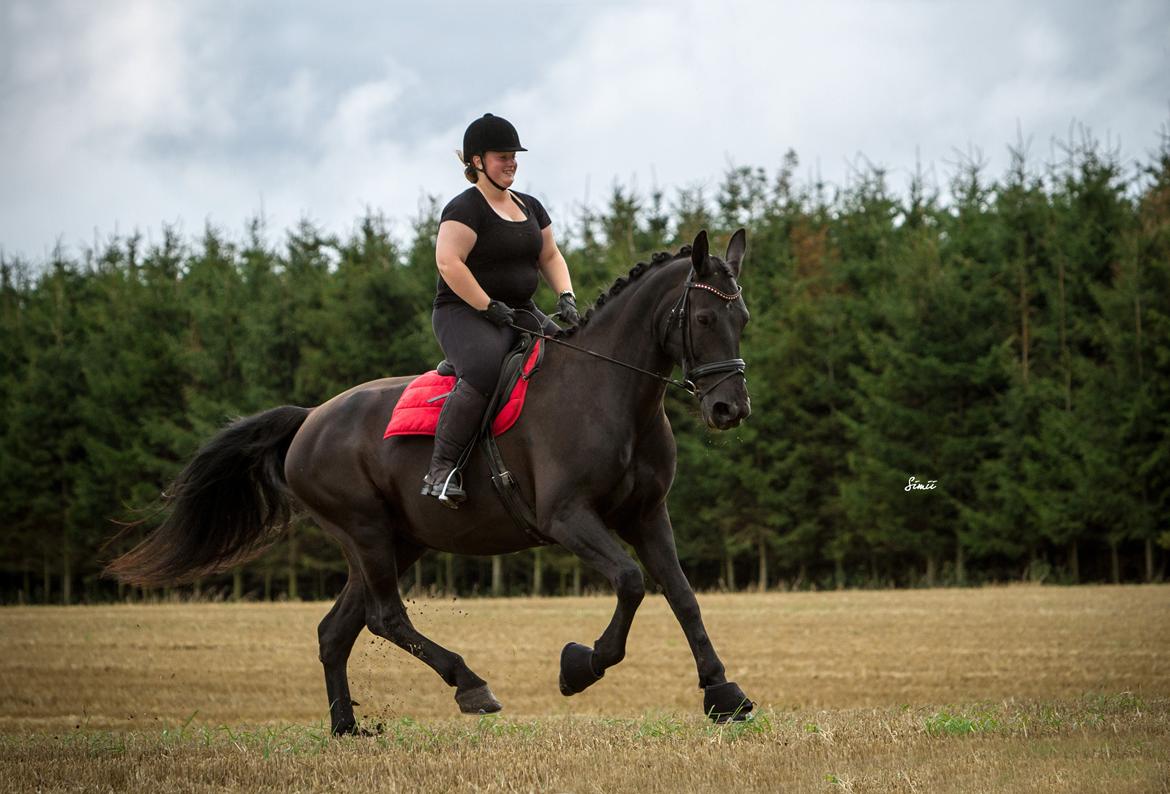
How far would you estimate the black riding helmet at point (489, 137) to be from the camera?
784 cm

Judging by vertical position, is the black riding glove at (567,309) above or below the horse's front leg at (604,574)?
above

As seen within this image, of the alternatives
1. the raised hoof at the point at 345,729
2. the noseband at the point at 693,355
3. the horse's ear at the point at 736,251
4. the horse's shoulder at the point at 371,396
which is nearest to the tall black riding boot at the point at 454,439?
the horse's shoulder at the point at 371,396

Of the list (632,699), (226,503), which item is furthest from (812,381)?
(226,503)

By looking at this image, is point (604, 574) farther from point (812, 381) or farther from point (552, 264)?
point (812, 381)

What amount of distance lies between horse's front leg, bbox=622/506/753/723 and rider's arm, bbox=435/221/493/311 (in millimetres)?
1820

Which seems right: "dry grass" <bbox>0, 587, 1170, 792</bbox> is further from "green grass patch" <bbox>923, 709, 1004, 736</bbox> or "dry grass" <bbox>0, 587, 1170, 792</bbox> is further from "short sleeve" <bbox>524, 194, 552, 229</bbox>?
"short sleeve" <bbox>524, 194, 552, 229</bbox>

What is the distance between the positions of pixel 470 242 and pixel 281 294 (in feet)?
121

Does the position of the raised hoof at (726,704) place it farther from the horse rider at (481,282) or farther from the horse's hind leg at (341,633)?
the horse's hind leg at (341,633)

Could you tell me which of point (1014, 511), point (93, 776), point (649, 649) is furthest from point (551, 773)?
point (1014, 511)

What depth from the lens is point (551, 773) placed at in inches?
234

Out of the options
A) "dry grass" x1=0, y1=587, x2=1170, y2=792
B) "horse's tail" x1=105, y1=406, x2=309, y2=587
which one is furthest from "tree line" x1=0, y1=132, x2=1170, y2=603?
"horse's tail" x1=105, y1=406, x2=309, y2=587

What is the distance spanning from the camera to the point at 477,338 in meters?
7.76

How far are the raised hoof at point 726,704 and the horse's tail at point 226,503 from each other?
4064 millimetres

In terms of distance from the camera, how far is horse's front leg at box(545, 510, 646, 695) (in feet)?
22.8
